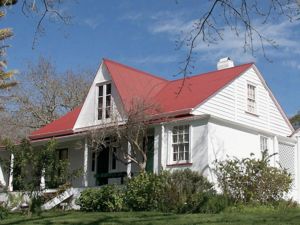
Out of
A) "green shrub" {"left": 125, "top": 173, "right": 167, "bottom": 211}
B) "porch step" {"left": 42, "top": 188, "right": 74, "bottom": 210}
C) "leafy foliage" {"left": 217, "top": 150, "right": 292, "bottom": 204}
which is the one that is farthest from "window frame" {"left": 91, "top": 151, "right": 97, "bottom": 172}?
"leafy foliage" {"left": 217, "top": 150, "right": 292, "bottom": 204}

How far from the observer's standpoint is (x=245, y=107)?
2302 centimetres

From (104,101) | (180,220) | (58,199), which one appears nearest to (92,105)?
(104,101)

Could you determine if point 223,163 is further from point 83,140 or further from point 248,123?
point 83,140

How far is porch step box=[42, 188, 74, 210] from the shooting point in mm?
20283

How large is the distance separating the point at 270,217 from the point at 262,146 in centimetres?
1007

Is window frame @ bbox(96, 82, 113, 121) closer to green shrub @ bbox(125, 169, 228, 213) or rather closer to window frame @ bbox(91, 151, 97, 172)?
window frame @ bbox(91, 151, 97, 172)

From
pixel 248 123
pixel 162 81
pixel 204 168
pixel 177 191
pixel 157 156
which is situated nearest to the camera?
pixel 177 191

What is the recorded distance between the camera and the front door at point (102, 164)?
78.7 feet

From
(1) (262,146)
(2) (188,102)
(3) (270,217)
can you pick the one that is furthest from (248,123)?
(3) (270,217)

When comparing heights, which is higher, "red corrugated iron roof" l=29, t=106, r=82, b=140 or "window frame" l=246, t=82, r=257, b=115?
"window frame" l=246, t=82, r=257, b=115

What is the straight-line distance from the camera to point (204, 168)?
Answer: 19.5 meters

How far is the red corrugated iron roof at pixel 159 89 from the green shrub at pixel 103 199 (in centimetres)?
394

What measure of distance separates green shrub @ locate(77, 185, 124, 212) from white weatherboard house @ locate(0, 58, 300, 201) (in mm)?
2017

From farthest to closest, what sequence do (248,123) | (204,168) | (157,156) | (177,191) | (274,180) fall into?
(248,123), (157,156), (204,168), (274,180), (177,191)
